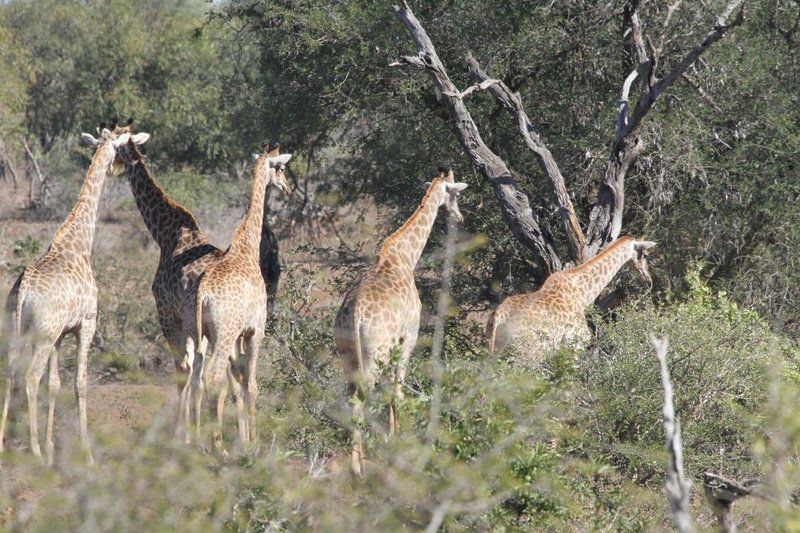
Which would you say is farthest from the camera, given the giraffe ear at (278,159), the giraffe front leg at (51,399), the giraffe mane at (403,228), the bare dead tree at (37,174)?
the bare dead tree at (37,174)

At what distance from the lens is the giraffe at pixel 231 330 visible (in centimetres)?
947

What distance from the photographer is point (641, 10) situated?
43.7ft

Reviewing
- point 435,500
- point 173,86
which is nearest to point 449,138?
point 435,500

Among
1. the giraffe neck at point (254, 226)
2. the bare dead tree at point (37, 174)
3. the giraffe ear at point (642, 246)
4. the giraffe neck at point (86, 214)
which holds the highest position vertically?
the giraffe ear at point (642, 246)

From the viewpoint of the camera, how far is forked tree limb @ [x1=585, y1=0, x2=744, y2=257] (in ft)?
37.9

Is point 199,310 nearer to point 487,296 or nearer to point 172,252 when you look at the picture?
point 172,252

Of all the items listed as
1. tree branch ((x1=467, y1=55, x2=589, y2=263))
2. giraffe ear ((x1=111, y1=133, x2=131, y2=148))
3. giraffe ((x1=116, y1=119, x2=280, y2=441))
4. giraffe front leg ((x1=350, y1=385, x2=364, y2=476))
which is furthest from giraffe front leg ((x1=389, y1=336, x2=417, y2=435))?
giraffe ear ((x1=111, y1=133, x2=131, y2=148))

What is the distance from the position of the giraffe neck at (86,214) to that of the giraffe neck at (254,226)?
1.14 metres

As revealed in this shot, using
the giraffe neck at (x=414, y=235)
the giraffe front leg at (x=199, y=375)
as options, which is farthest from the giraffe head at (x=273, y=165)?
the giraffe front leg at (x=199, y=375)

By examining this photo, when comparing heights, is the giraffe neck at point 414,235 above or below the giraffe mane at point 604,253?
below

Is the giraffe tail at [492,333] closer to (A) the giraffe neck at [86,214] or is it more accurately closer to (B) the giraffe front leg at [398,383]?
(B) the giraffe front leg at [398,383]

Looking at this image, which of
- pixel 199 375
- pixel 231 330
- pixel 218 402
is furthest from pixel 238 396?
Answer: pixel 231 330

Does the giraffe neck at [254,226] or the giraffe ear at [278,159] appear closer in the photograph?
the giraffe neck at [254,226]

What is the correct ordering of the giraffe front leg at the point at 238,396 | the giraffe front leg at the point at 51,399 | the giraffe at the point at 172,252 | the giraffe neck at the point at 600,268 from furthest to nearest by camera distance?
the giraffe neck at the point at 600,268, the giraffe at the point at 172,252, the giraffe front leg at the point at 238,396, the giraffe front leg at the point at 51,399
